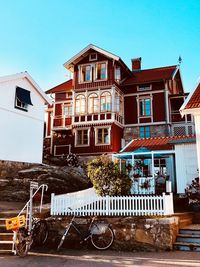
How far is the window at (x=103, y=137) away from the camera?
26188 mm

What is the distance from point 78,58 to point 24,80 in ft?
Result: 25.9

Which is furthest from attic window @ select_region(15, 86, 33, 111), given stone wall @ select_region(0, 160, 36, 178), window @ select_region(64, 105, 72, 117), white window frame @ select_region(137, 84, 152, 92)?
white window frame @ select_region(137, 84, 152, 92)

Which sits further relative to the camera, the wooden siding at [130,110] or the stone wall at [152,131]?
the wooden siding at [130,110]

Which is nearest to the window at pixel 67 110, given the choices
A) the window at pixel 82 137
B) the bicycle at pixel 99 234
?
the window at pixel 82 137

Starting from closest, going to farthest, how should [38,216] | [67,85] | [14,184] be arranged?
[38,216] < [14,184] < [67,85]

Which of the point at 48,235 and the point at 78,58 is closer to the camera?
the point at 48,235

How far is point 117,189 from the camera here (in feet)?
35.9

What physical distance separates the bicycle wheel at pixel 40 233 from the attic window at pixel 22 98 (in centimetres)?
1343

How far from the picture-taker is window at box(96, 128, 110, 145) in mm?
26188

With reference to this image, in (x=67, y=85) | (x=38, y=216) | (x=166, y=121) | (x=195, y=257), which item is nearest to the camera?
(x=195, y=257)

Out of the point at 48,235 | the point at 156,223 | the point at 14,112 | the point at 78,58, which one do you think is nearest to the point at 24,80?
the point at 14,112

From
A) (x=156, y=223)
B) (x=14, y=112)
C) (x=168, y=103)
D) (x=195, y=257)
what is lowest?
(x=195, y=257)

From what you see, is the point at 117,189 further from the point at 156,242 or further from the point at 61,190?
the point at 61,190

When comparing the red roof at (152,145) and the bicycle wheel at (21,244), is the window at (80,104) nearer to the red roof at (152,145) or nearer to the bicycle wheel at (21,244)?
the red roof at (152,145)
